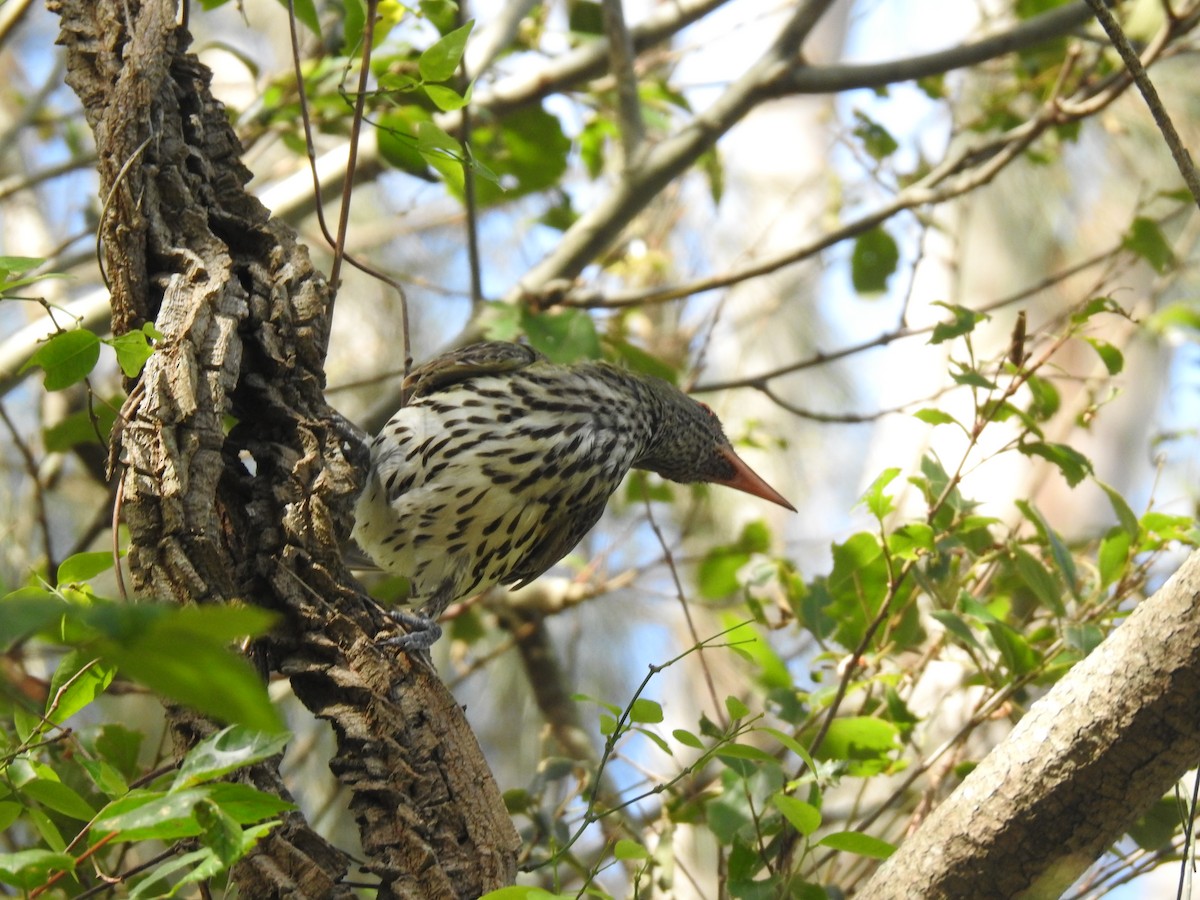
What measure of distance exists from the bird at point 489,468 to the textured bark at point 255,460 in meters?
0.72

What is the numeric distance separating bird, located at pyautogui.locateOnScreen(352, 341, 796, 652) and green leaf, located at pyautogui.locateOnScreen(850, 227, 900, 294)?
1263 millimetres

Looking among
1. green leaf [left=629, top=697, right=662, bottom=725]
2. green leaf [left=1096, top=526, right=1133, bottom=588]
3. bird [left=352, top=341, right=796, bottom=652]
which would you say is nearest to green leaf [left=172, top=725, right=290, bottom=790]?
green leaf [left=629, top=697, right=662, bottom=725]

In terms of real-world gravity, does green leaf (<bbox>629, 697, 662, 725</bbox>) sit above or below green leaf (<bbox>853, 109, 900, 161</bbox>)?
below

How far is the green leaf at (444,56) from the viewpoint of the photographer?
1888mm

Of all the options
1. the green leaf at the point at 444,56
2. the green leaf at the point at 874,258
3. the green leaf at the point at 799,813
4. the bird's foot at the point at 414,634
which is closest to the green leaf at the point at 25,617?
the bird's foot at the point at 414,634

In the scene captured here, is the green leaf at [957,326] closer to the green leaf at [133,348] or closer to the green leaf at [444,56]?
the green leaf at [444,56]

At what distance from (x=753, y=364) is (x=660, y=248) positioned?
7.63 feet

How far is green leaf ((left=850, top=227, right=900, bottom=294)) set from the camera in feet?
12.8

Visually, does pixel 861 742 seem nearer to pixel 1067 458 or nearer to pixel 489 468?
pixel 1067 458

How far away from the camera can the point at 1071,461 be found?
241 cm

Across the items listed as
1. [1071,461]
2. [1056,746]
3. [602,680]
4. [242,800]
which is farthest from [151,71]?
[602,680]

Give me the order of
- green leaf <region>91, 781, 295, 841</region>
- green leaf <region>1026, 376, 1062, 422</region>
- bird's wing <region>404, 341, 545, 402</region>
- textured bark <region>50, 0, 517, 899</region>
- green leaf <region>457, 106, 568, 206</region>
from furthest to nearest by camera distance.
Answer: green leaf <region>457, 106, 568, 206</region>
bird's wing <region>404, 341, 545, 402</region>
green leaf <region>1026, 376, 1062, 422</region>
textured bark <region>50, 0, 517, 899</region>
green leaf <region>91, 781, 295, 841</region>

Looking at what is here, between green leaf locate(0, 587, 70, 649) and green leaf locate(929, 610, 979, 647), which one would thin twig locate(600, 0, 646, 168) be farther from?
green leaf locate(0, 587, 70, 649)

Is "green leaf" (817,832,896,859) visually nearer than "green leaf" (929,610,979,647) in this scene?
Yes
